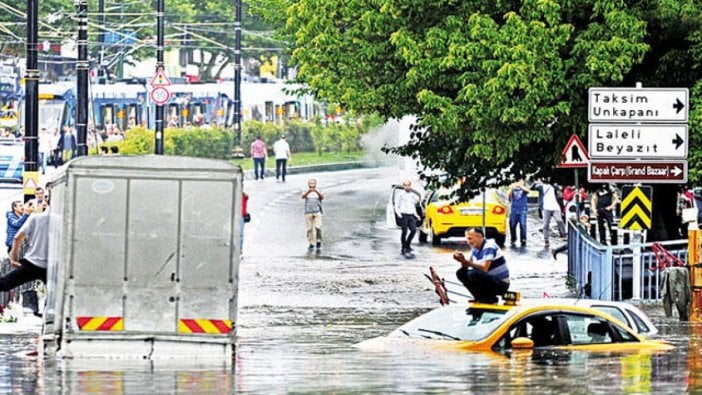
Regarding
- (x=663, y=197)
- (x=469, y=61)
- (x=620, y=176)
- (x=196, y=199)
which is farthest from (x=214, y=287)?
(x=663, y=197)

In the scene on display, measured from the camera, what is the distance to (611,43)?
29.3m

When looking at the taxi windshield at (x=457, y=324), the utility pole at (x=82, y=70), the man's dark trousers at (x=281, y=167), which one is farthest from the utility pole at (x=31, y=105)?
the man's dark trousers at (x=281, y=167)

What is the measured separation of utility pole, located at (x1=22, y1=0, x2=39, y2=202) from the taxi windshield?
12.5m

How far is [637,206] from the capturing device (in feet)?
90.0

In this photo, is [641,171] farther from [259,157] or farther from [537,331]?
[259,157]

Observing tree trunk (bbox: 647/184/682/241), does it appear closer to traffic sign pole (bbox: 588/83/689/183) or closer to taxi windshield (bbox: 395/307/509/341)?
traffic sign pole (bbox: 588/83/689/183)

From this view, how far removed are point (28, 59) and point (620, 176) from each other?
10205 mm

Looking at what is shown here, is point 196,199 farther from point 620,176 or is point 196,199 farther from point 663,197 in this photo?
point 663,197

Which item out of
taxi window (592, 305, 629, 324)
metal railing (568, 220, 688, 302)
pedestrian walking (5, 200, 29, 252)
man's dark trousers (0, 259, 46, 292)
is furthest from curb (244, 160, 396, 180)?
taxi window (592, 305, 629, 324)

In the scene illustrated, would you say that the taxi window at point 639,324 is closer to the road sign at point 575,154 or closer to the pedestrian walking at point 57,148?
the road sign at point 575,154

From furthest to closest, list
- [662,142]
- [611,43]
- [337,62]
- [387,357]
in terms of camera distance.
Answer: [337,62]
[611,43]
[662,142]
[387,357]

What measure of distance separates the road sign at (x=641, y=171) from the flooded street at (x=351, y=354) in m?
2.02

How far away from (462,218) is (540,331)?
24.1m

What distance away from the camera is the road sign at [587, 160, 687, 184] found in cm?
2648
